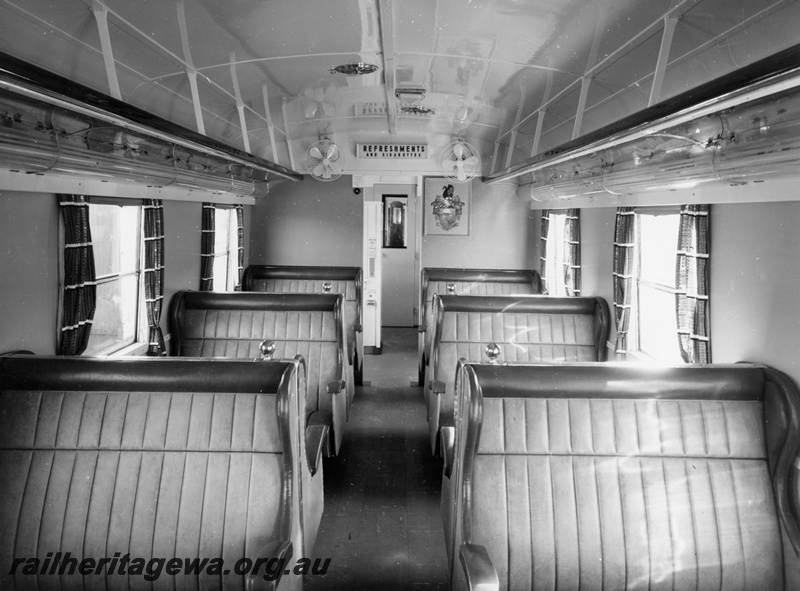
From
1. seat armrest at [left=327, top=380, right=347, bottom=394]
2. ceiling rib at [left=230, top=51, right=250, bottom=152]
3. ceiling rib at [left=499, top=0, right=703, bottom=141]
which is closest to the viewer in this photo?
ceiling rib at [left=499, top=0, right=703, bottom=141]

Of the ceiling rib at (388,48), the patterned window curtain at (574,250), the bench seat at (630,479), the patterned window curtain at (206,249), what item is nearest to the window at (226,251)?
the patterned window curtain at (206,249)

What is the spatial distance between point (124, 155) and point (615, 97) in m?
3.37

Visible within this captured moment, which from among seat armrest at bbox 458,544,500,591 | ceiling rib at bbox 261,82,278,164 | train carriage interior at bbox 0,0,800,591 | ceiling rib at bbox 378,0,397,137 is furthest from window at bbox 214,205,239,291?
seat armrest at bbox 458,544,500,591

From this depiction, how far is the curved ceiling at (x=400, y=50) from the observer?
2723 millimetres

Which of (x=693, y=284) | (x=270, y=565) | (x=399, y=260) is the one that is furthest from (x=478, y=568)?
(x=399, y=260)

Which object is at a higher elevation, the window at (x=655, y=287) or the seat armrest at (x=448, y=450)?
the window at (x=655, y=287)

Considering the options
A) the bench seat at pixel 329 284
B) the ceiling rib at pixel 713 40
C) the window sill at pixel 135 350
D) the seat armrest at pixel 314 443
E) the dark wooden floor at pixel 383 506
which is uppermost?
the ceiling rib at pixel 713 40

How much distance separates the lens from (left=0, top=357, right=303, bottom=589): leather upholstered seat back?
9.42ft

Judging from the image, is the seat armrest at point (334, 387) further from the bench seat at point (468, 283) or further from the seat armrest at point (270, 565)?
the bench seat at point (468, 283)

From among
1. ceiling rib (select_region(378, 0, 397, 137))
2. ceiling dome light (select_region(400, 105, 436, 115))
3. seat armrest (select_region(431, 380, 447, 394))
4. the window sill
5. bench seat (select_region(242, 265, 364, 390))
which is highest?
ceiling dome light (select_region(400, 105, 436, 115))

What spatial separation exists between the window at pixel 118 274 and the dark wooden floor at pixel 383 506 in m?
2.34

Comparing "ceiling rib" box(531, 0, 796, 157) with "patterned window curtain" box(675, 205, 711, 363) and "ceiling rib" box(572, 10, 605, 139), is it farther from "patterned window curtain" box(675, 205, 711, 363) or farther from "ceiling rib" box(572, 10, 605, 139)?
"patterned window curtain" box(675, 205, 711, 363)

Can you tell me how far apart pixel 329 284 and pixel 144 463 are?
5180mm

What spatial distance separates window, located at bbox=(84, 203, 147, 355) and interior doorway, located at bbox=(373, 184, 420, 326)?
6136mm
